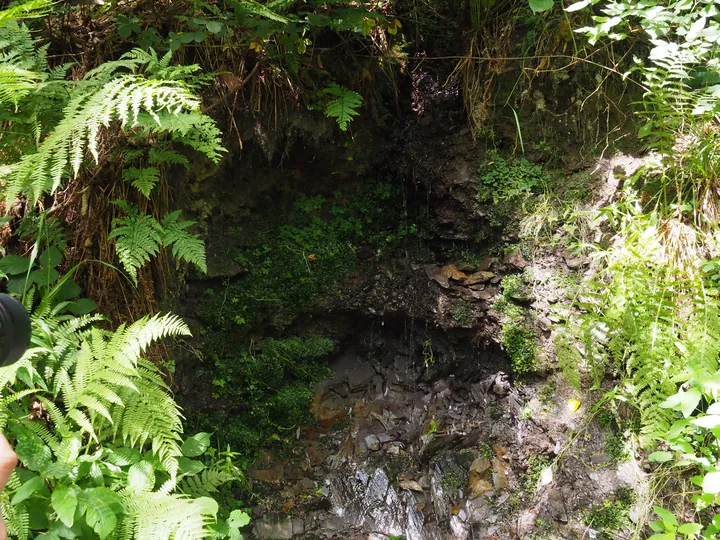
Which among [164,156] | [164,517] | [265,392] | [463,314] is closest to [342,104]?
[164,156]

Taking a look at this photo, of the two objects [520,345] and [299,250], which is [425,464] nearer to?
[520,345]

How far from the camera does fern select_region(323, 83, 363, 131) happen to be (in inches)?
119

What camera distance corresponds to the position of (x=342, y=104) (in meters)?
3.06

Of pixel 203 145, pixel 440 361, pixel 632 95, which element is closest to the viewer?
pixel 203 145

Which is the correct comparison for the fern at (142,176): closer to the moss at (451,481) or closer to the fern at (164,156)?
the fern at (164,156)

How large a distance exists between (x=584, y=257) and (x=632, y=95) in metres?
1.06

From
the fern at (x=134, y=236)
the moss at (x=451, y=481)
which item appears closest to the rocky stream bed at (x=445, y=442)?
the moss at (x=451, y=481)

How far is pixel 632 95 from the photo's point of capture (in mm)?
3213

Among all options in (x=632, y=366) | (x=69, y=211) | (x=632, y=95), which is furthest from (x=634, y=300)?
(x=69, y=211)

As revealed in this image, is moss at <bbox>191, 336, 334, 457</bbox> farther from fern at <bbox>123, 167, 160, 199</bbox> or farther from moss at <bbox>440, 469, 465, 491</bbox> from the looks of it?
fern at <bbox>123, 167, 160, 199</bbox>

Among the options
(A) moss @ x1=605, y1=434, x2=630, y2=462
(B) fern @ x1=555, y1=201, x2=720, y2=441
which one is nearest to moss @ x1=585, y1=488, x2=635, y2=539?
(A) moss @ x1=605, y1=434, x2=630, y2=462

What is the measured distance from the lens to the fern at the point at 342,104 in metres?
3.02

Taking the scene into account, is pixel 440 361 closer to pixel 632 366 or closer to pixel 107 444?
pixel 632 366

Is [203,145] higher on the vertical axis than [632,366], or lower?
higher
